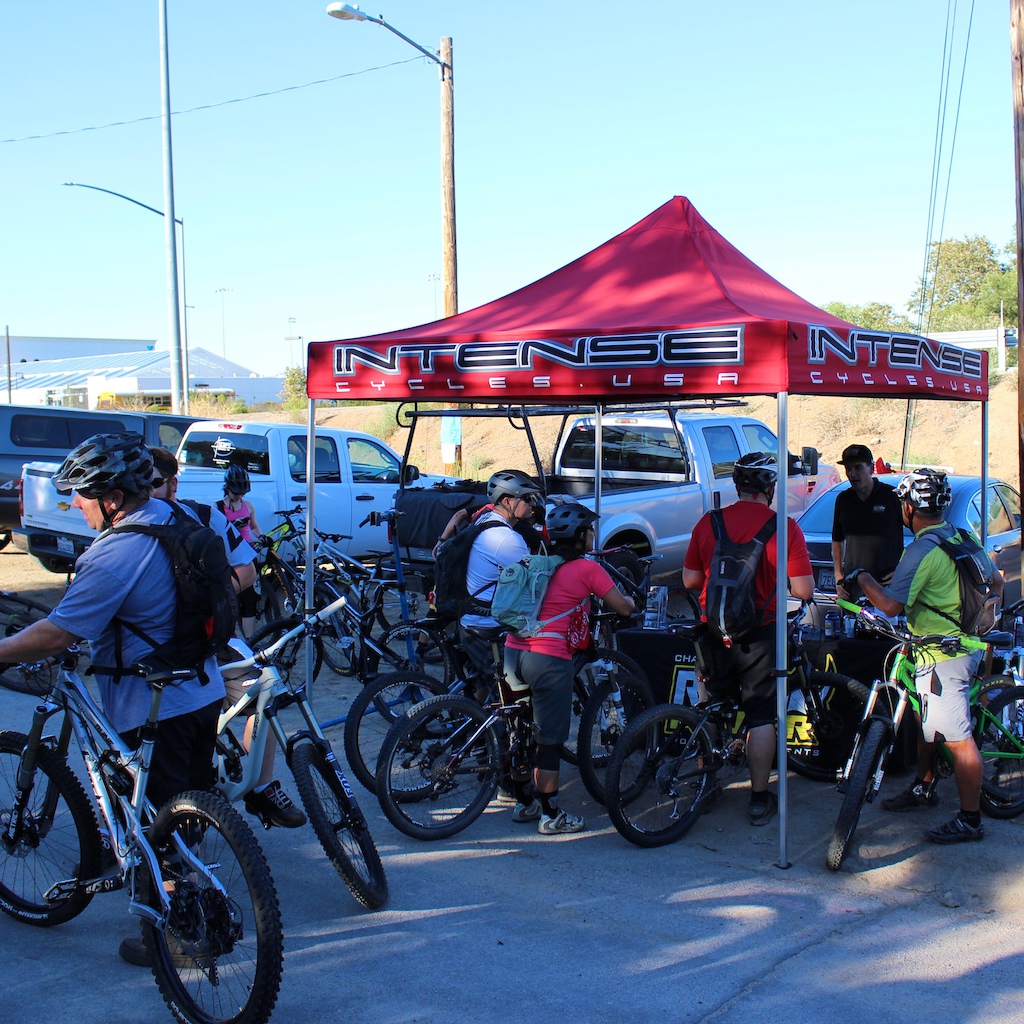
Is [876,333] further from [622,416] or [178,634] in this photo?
[622,416]

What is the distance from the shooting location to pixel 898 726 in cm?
539

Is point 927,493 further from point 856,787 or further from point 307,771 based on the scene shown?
point 307,771

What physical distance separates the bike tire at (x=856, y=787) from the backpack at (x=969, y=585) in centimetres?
70

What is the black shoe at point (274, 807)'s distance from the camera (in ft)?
14.8

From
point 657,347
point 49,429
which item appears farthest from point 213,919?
point 49,429

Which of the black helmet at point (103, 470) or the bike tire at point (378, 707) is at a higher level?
the black helmet at point (103, 470)

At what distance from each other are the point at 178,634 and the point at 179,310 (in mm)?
19868

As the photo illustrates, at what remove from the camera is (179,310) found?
72.8 feet

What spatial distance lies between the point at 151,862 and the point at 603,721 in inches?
120

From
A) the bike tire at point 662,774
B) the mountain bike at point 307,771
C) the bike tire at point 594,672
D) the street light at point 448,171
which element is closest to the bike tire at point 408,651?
the bike tire at point 594,672

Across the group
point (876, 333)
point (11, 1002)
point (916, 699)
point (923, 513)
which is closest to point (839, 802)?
point (916, 699)

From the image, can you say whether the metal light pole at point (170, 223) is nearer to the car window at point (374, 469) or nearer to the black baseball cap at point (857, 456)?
the car window at point (374, 469)

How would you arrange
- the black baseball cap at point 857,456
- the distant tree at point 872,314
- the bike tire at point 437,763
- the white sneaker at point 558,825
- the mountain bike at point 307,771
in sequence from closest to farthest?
the mountain bike at point 307,771 → the bike tire at point 437,763 → the white sneaker at point 558,825 → the black baseball cap at point 857,456 → the distant tree at point 872,314

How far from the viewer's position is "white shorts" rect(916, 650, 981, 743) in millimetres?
5082
